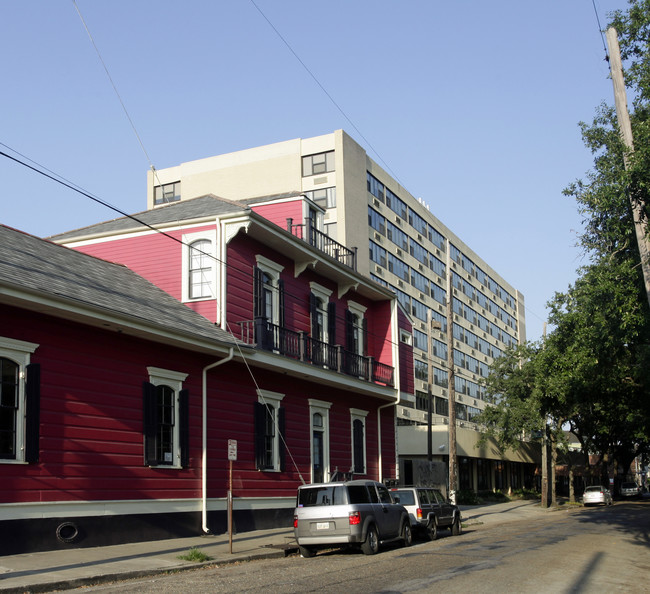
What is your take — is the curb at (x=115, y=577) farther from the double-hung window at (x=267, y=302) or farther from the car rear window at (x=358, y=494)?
the double-hung window at (x=267, y=302)

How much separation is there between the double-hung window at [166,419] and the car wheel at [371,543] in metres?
5.28

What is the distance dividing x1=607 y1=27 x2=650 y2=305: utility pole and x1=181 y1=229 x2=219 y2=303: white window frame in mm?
11168

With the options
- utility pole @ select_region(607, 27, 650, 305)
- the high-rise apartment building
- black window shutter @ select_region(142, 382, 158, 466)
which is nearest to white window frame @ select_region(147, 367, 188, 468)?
black window shutter @ select_region(142, 382, 158, 466)

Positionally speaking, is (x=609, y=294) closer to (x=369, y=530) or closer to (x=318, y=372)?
(x=369, y=530)

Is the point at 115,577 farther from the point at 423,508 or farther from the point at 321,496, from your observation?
the point at 423,508

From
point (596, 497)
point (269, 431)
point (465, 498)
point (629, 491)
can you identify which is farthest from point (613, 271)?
point (629, 491)

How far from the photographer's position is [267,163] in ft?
180

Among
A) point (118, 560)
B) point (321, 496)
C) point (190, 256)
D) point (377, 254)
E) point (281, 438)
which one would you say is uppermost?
point (377, 254)

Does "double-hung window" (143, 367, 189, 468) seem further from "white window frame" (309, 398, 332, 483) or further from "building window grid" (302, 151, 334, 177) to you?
"building window grid" (302, 151, 334, 177)

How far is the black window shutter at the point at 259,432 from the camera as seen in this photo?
2292 centimetres

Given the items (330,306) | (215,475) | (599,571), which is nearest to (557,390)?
(330,306)

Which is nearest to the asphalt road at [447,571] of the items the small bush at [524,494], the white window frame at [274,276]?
the white window frame at [274,276]

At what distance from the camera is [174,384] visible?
64.7ft

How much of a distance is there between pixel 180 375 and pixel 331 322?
9.41 meters
